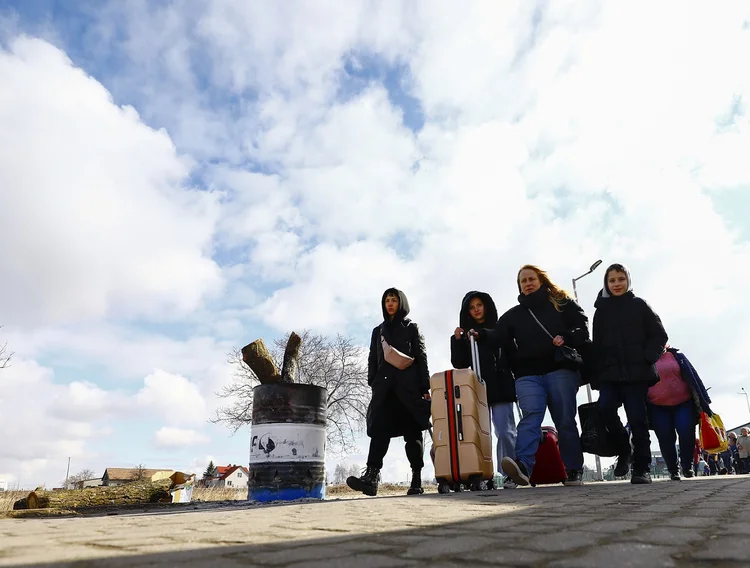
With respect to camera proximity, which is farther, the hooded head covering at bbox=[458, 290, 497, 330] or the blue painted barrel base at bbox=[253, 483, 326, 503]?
the hooded head covering at bbox=[458, 290, 497, 330]

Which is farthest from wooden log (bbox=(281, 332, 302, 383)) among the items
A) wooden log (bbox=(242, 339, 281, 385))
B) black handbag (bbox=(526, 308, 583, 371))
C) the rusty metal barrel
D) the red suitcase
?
black handbag (bbox=(526, 308, 583, 371))

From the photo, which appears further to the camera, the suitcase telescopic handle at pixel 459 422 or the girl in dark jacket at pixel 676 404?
the girl in dark jacket at pixel 676 404

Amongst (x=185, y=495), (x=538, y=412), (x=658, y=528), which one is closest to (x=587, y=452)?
(x=538, y=412)

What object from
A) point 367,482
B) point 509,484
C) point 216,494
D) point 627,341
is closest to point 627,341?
point 627,341

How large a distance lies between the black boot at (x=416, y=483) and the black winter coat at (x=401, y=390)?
1.40 ft

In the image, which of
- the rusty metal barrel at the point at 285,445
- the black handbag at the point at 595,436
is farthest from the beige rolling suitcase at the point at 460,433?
the rusty metal barrel at the point at 285,445

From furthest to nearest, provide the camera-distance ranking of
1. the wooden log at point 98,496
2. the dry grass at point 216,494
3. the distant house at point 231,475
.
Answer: the distant house at point 231,475
the dry grass at point 216,494
the wooden log at point 98,496

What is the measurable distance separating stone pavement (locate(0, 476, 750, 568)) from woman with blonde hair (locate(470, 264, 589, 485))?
9.09ft

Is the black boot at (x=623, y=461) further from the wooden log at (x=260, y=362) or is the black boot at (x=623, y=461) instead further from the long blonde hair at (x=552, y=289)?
the wooden log at (x=260, y=362)

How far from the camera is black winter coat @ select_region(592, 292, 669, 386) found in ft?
18.6

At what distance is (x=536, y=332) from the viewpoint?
5.79 metres

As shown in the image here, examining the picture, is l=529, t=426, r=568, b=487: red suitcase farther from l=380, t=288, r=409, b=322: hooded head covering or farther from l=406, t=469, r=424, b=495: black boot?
l=380, t=288, r=409, b=322: hooded head covering

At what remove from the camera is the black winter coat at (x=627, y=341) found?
5.66 meters

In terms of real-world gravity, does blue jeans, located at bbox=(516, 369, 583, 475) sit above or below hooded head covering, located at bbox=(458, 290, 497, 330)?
below
